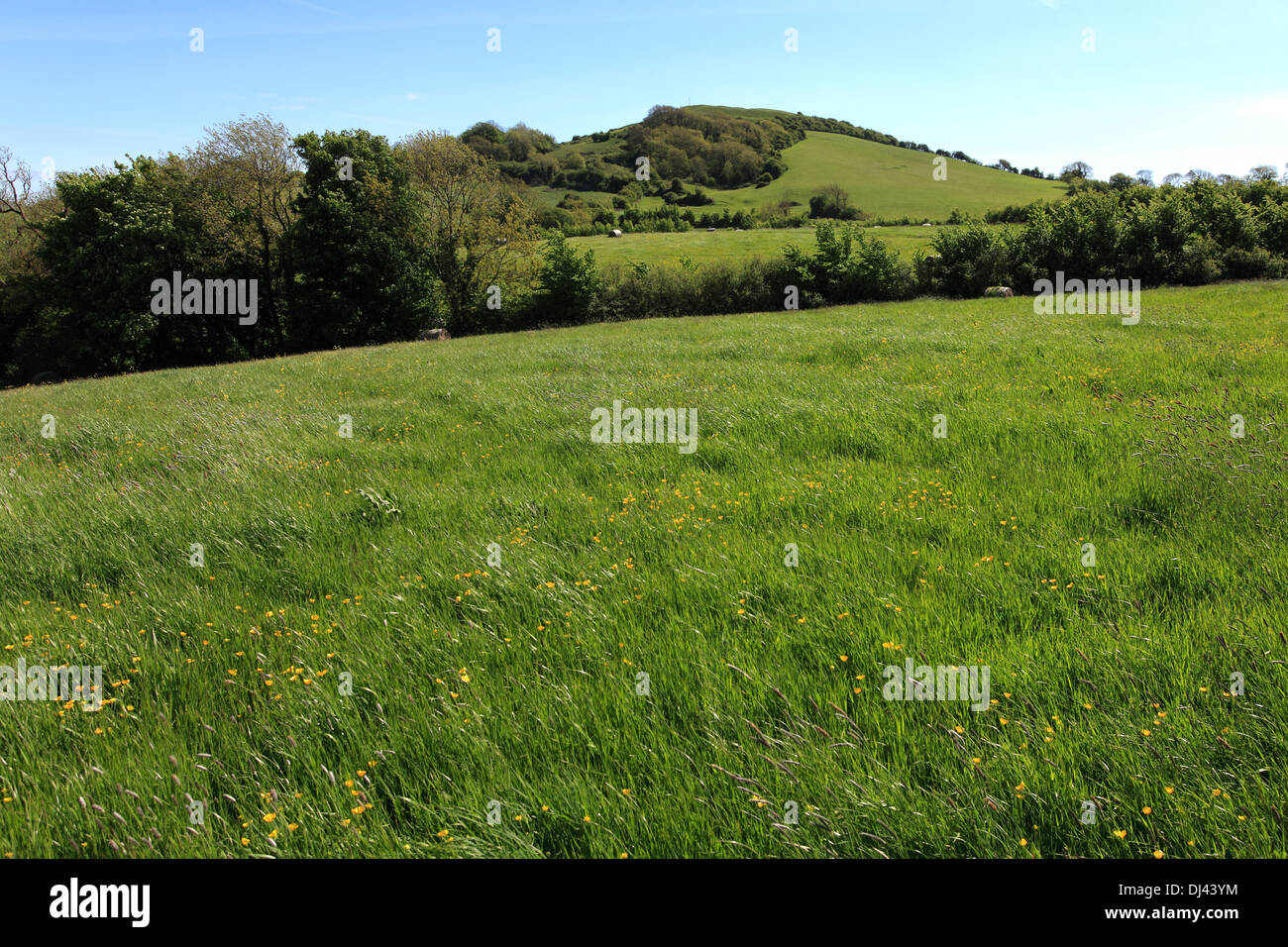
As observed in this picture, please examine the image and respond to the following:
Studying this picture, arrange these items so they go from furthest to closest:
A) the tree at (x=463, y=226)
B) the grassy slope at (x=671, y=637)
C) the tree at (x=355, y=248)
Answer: the tree at (x=463, y=226), the tree at (x=355, y=248), the grassy slope at (x=671, y=637)

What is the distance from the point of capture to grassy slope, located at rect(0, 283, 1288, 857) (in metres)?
2.66

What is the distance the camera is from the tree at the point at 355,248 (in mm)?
38625

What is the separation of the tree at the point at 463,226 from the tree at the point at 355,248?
6.37 ft

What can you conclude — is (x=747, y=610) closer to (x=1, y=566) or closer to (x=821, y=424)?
(x=821, y=424)

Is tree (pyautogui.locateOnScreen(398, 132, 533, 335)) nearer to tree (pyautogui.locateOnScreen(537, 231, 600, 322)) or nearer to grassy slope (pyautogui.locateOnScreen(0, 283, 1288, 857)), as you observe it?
tree (pyautogui.locateOnScreen(537, 231, 600, 322))

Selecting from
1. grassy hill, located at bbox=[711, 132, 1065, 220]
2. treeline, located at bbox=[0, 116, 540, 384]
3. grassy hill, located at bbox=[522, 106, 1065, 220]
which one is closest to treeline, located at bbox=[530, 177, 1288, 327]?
treeline, located at bbox=[0, 116, 540, 384]

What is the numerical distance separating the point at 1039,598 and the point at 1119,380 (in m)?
8.37

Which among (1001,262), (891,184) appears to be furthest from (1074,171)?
(1001,262)

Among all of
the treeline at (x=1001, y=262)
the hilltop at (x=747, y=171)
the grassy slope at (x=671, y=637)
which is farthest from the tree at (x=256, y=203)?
the hilltop at (x=747, y=171)

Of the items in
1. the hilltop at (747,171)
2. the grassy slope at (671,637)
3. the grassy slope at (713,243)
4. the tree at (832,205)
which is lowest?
the grassy slope at (671,637)

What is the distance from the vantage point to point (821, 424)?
9055mm

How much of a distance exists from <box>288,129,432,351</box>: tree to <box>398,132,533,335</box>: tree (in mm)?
1942

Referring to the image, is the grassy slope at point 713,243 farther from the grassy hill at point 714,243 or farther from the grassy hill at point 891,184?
the grassy hill at point 891,184
